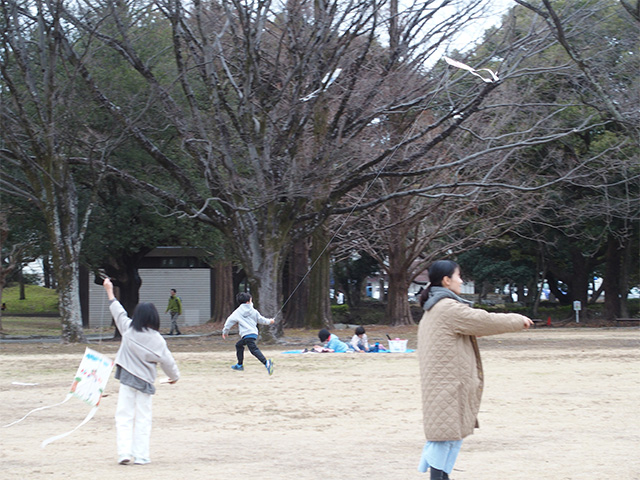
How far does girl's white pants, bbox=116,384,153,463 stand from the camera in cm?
681

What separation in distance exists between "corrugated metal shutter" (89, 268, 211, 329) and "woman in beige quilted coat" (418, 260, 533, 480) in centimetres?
4100

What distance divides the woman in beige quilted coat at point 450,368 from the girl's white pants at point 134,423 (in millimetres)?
2768

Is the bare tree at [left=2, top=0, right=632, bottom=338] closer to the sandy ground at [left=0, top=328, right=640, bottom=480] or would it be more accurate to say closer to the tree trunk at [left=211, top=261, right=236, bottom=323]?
the sandy ground at [left=0, top=328, right=640, bottom=480]

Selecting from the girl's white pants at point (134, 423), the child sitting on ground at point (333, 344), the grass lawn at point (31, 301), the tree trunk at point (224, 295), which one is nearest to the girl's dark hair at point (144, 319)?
the girl's white pants at point (134, 423)

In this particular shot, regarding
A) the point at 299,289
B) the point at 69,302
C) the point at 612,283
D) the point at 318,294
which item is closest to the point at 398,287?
the point at 299,289

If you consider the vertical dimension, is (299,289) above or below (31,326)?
above

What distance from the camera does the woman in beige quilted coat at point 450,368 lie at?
4953 mm

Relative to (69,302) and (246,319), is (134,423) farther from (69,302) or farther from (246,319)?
(69,302)

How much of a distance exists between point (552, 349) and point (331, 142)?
309 inches

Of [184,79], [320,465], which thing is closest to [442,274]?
[320,465]

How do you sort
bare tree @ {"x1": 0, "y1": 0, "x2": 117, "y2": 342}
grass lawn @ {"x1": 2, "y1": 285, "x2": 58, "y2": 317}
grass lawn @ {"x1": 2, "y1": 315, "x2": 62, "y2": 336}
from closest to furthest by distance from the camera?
bare tree @ {"x1": 0, "y1": 0, "x2": 117, "y2": 342}
grass lawn @ {"x1": 2, "y1": 315, "x2": 62, "y2": 336}
grass lawn @ {"x1": 2, "y1": 285, "x2": 58, "y2": 317}

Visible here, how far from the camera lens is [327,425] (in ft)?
29.3

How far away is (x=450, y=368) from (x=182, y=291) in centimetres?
4145

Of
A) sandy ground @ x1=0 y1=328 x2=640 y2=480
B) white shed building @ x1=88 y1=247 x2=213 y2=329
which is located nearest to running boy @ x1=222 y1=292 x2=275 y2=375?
sandy ground @ x1=0 y1=328 x2=640 y2=480
